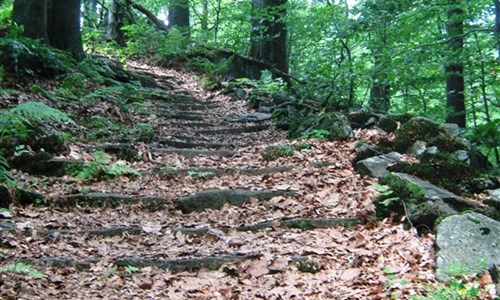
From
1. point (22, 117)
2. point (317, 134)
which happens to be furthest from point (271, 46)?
point (22, 117)

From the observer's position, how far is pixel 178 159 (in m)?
7.24

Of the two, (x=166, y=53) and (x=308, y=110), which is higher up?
(x=166, y=53)

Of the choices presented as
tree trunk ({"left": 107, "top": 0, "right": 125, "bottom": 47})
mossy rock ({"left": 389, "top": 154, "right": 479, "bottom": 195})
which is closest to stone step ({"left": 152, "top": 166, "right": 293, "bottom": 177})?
mossy rock ({"left": 389, "top": 154, "right": 479, "bottom": 195})

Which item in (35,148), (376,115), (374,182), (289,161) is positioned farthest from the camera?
(376,115)

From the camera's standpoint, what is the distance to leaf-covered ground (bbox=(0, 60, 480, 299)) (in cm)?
371

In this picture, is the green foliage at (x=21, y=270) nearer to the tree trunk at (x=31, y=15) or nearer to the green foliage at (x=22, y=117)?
the green foliage at (x=22, y=117)

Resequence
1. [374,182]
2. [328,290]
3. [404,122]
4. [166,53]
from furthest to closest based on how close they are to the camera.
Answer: [166,53], [404,122], [374,182], [328,290]

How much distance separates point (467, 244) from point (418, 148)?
9.81ft

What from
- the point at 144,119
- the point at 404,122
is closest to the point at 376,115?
the point at 404,122

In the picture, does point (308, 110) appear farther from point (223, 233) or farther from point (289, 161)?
point (223, 233)

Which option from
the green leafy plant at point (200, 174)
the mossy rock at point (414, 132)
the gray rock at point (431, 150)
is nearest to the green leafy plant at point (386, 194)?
the gray rock at point (431, 150)

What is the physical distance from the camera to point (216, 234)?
4.68 m

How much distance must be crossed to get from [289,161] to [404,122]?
2.20 m

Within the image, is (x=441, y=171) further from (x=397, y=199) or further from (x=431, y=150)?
(x=397, y=199)
